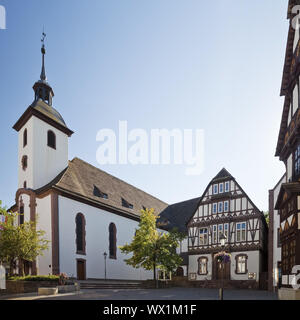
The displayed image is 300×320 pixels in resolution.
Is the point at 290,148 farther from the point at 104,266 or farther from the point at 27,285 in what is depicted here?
the point at 104,266

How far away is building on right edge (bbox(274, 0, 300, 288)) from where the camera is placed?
13906 millimetres

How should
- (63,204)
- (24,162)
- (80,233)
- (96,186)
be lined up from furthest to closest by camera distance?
(96,186) → (24,162) → (80,233) → (63,204)

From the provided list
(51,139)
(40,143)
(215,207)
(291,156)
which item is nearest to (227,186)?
(215,207)

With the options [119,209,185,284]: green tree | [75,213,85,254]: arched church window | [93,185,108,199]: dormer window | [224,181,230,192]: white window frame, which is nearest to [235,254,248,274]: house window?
[119,209,185,284]: green tree

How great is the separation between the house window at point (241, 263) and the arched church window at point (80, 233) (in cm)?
1616

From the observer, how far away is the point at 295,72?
15656mm

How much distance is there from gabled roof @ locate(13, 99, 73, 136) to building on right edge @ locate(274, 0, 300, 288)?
2483cm

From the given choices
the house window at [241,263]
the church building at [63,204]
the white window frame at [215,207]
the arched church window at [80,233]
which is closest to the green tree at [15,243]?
the church building at [63,204]

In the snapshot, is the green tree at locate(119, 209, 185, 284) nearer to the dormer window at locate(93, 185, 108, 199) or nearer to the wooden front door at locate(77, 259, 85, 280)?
the wooden front door at locate(77, 259, 85, 280)

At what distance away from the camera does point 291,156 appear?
16375 mm

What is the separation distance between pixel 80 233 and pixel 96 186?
7.02m

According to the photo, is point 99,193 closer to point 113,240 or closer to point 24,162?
point 113,240
